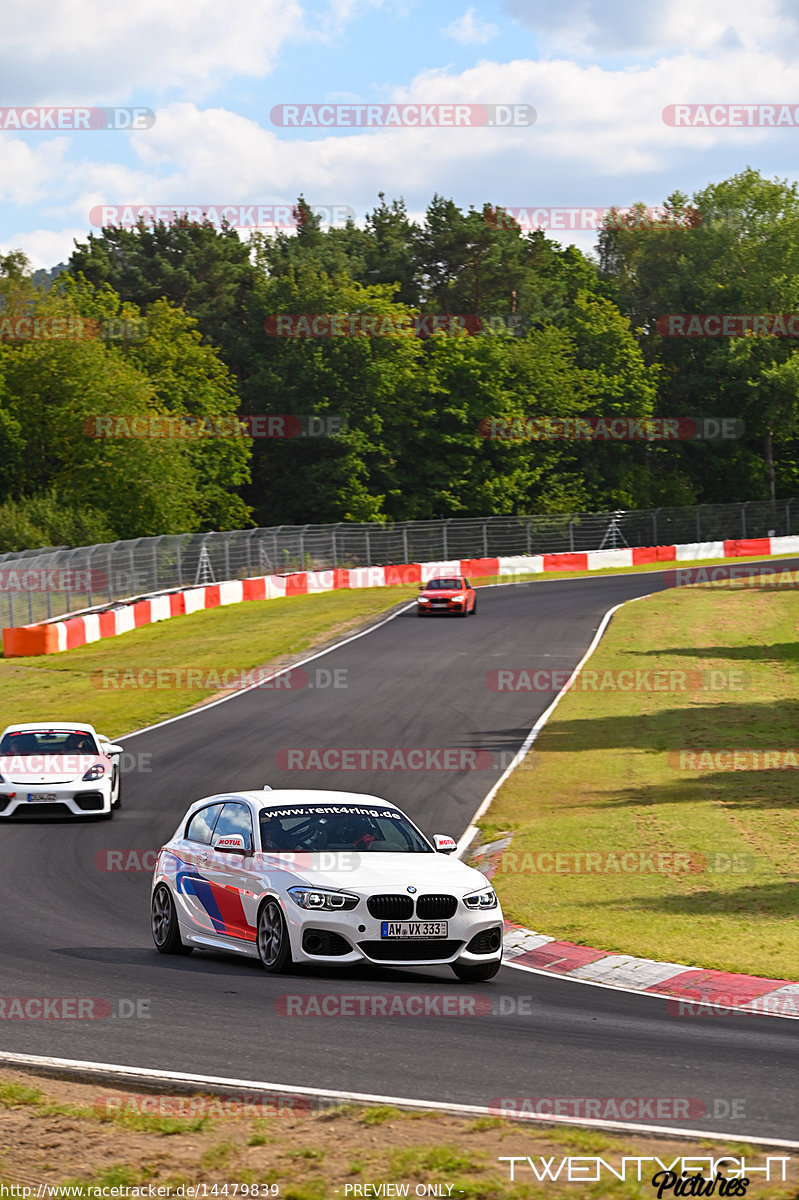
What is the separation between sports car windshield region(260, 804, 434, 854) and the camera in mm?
12055

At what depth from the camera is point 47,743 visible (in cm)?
2216

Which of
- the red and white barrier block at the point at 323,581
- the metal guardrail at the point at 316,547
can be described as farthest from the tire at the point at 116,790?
the metal guardrail at the point at 316,547

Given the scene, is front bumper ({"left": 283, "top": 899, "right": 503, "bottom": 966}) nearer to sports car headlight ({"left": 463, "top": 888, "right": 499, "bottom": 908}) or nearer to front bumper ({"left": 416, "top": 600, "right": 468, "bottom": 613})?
sports car headlight ({"left": 463, "top": 888, "right": 499, "bottom": 908})

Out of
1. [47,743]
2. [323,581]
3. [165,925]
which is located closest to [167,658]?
[323,581]

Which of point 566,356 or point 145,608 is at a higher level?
point 566,356

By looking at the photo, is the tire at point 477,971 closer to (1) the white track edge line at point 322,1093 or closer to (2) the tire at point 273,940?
(2) the tire at point 273,940

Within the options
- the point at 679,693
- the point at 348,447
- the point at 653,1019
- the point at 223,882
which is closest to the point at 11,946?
the point at 223,882

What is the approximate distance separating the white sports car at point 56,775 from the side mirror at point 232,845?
925 cm

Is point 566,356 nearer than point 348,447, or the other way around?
point 348,447

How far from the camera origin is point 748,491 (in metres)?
92.6

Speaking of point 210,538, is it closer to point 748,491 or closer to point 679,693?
point 679,693

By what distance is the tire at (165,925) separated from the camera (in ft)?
41.4

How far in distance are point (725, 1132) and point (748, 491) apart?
88.5 meters

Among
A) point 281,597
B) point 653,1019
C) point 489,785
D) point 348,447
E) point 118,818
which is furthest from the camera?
point 348,447
